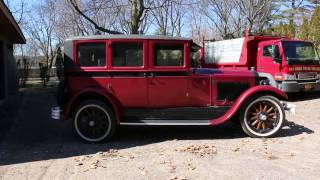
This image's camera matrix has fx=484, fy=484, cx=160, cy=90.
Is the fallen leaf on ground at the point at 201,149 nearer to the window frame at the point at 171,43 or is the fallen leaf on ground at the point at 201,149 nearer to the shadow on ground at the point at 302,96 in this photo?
the window frame at the point at 171,43

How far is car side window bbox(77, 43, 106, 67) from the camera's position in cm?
947

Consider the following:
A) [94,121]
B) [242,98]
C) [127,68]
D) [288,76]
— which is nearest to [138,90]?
[127,68]

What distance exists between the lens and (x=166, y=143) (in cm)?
927


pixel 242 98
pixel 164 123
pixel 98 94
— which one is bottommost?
pixel 164 123

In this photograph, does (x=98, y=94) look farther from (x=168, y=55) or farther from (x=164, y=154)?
(x=164, y=154)

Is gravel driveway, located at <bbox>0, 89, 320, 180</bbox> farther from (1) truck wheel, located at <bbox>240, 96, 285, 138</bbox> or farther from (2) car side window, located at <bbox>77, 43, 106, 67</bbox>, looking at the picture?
(2) car side window, located at <bbox>77, 43, 106, 67</bbox>

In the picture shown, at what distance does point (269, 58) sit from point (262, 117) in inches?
304

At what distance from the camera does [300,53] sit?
16.6 m

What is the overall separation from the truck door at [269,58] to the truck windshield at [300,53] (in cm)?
33

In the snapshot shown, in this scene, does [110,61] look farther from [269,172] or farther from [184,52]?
[269,172]

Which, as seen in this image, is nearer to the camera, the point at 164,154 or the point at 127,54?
the point at 164,154

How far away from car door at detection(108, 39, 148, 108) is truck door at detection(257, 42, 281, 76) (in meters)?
8.08

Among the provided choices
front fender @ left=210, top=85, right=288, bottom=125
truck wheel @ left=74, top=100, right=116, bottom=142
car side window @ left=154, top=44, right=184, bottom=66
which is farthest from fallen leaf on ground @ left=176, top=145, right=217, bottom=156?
car side window @ left=154, top=44, right=184, bottom=66

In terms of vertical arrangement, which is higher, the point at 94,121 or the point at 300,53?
the point at 300,53
